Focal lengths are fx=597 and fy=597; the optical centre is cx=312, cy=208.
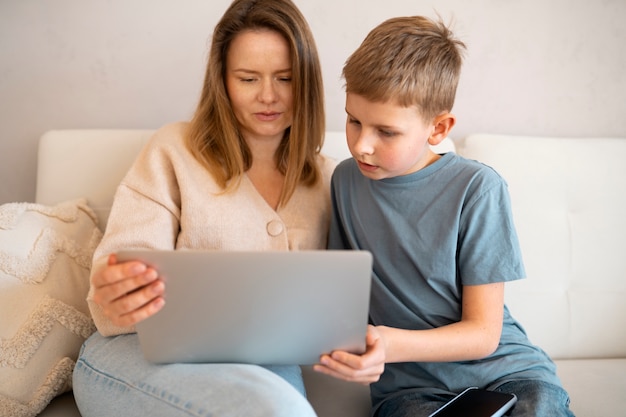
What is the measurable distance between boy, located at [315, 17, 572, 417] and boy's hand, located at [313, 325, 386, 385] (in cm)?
2

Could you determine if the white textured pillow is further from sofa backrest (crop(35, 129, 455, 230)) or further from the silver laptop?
the silver laptop

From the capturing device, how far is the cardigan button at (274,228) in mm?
1197

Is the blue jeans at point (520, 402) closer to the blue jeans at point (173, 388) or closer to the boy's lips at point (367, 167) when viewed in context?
the blue jeans at point (173, 388)

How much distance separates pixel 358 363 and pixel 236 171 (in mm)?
503

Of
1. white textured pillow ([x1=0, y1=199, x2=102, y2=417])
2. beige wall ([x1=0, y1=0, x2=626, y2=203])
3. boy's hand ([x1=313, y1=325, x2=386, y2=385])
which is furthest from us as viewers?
beige wall ([x1=0, y1=0, x2=626, y2=203])

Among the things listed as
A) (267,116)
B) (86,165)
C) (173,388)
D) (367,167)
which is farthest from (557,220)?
(86,165)

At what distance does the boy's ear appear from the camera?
1062 millimetres

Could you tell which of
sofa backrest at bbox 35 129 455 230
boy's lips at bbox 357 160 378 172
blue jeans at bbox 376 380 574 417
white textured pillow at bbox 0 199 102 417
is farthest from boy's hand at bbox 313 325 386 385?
sofa backrest at bbox 35 129 455 230

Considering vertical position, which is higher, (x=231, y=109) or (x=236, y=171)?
(x=231, y=109)

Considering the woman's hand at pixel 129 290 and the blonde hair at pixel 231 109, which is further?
the blonde hair at pixel 231 109

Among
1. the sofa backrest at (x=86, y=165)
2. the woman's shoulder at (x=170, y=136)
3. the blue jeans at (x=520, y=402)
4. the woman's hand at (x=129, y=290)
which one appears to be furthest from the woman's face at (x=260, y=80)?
the blue jeans at (x=520, y=402)

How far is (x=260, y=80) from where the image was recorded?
1.19 m

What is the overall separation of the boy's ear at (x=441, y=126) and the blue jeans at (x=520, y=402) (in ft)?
1.49

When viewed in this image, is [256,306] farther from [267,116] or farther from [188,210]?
[267,116]
